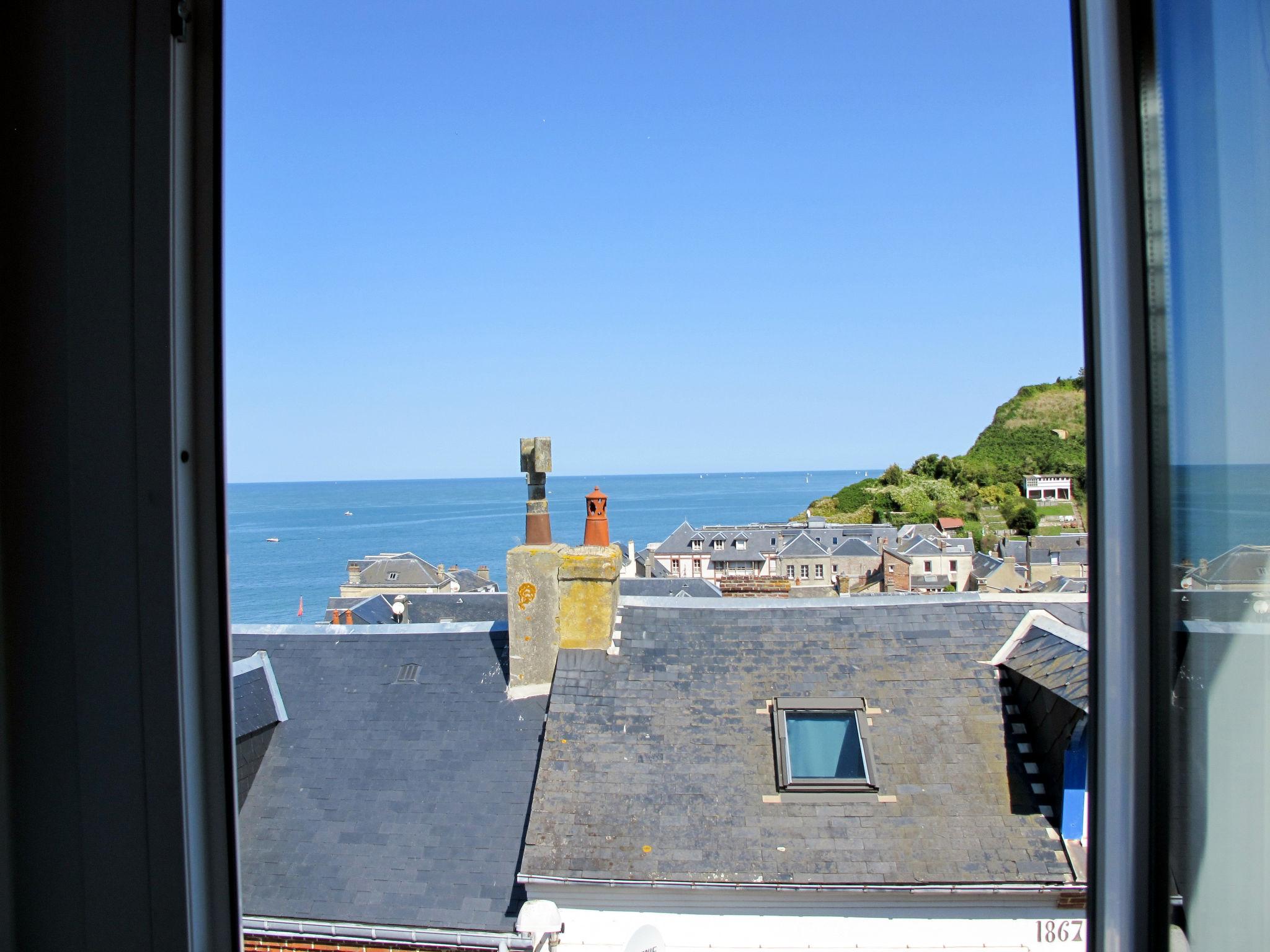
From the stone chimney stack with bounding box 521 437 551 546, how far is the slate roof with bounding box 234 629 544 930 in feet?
2.09

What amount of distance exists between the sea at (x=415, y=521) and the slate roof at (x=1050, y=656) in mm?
3131

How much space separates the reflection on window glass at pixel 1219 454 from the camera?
0.69 metres

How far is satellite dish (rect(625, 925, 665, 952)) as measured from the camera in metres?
3.26

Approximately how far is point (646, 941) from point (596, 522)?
2.43m

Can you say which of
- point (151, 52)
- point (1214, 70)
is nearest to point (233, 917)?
point (151, 52)

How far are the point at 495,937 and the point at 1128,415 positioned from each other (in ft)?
10.9

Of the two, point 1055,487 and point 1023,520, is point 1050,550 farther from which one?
point 1055,487

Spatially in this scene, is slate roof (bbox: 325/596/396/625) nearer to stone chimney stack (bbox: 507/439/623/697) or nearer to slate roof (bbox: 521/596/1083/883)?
stone chimney stack (bbox: 507/439/623/697)

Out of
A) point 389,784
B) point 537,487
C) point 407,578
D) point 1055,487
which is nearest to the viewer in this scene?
point 1055,487

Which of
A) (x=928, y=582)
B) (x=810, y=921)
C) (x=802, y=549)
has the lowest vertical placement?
(x=928, y=582)

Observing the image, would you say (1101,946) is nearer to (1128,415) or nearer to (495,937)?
(1128,415)

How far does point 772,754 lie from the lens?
3842 millimetres

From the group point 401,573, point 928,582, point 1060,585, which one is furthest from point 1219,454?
point 928,582

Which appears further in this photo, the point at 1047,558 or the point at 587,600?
the point at 1047,558
